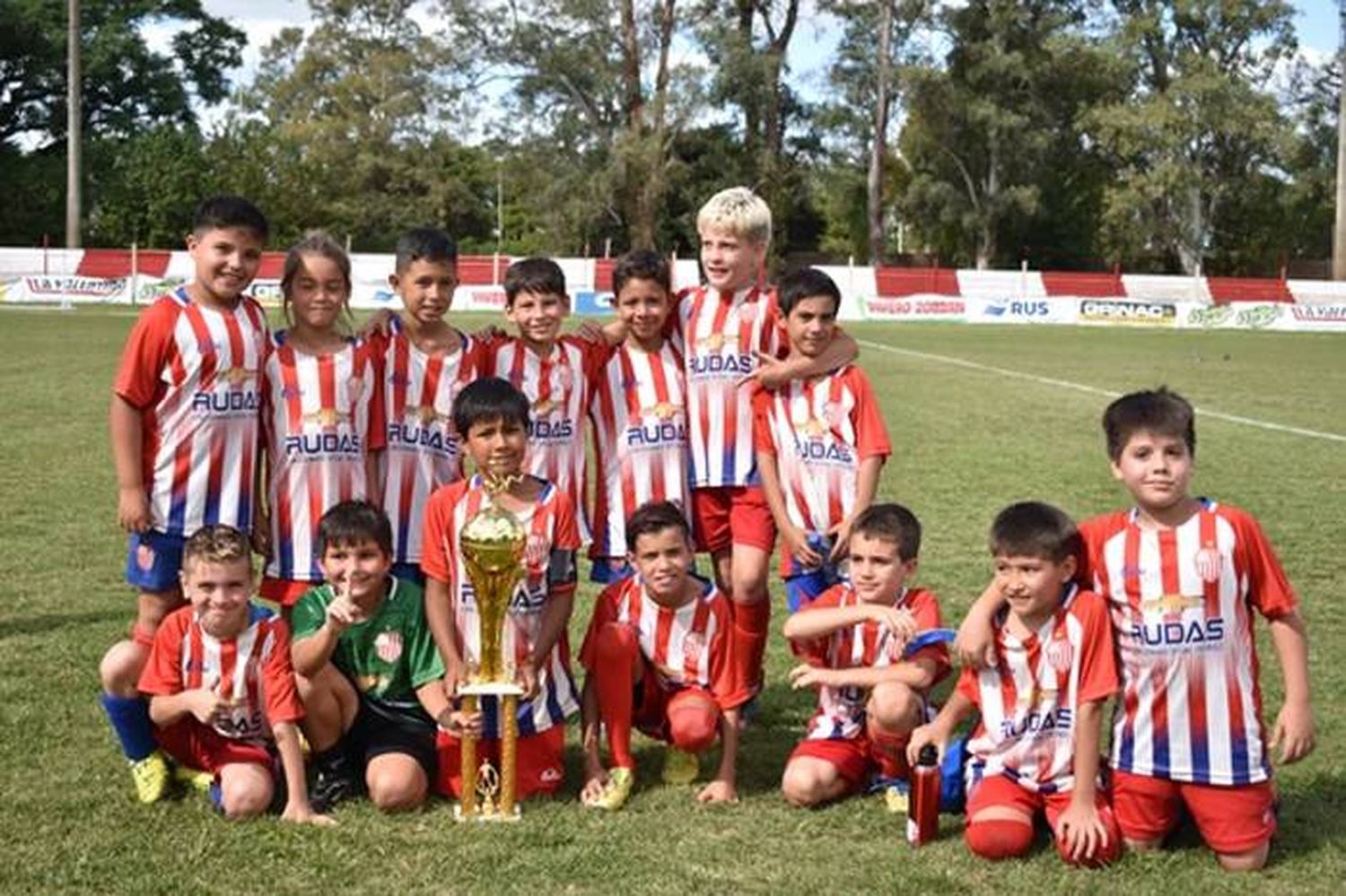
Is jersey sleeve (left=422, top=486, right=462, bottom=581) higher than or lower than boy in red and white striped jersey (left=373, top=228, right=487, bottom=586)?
lower

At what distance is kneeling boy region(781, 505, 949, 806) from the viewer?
14.6 ft

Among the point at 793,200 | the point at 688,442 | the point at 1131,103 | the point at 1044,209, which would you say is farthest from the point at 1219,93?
the point at 688,442

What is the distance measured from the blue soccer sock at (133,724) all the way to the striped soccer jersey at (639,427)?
1634 mm

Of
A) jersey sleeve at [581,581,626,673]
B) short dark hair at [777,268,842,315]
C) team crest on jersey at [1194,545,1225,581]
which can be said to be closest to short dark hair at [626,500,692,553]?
jersey sleeve at [581,581,626,673]

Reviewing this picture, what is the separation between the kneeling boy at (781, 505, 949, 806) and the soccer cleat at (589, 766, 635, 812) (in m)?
0.46

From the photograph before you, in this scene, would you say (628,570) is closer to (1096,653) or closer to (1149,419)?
(1096,653)

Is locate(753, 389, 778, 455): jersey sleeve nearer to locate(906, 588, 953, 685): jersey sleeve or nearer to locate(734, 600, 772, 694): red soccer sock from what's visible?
locate(734, 600, 772, 694): red soccer sock

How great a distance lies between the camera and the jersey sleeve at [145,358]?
182 inches

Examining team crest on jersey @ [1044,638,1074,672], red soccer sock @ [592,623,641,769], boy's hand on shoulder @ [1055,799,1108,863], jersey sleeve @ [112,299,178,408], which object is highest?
jersey sleeve @ [112,299,178,408]

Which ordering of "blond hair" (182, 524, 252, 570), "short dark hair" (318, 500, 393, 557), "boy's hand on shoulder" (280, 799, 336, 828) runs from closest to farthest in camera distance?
"boy's hand on shoulder" (280, 799, 336, 828) < "blond hair" (182, 524, 252, 570) < "short dark hair" (318, 500, 393, 557)

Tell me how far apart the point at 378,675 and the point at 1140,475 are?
2232 mm

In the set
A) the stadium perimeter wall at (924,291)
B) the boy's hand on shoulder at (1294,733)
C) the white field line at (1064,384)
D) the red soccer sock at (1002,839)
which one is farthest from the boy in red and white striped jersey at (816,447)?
the stadium perimeter wall at (924,291)

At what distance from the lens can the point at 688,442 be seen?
17.4ft

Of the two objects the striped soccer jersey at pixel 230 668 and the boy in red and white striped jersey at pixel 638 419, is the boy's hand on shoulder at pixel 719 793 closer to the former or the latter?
the boy in red and white striped jersey at pixel 638 419
